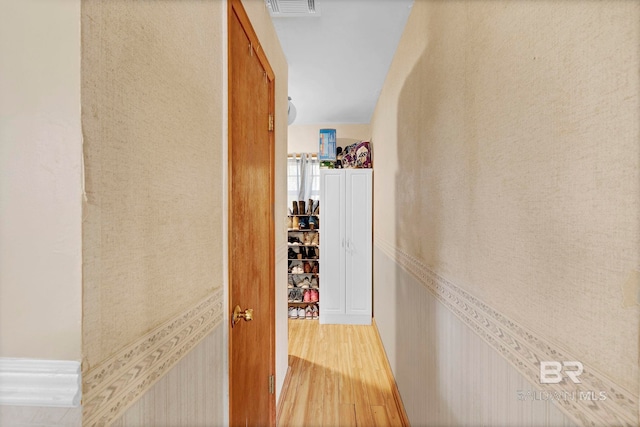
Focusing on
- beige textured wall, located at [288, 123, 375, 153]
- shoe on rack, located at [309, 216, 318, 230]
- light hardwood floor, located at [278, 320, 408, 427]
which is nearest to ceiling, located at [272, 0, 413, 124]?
beige textured wall, located at [288, 123, 375, 153]

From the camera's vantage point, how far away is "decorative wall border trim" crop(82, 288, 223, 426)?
482 millimetres

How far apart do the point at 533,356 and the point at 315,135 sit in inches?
156

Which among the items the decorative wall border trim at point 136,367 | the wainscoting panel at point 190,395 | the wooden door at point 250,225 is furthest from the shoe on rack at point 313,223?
the decorative wall border trim at point 136,367

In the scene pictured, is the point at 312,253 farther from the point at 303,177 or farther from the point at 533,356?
the point at 533,356

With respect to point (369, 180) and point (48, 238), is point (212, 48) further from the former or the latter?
point (369, 180)

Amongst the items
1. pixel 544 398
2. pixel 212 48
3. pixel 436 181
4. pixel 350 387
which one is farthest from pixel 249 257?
pixel 350 387

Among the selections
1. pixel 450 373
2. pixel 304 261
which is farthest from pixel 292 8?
pixel 304 261

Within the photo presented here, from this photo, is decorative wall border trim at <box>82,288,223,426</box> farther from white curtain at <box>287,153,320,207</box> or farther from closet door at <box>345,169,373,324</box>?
white curtain at <box>287,153,320,207</box>

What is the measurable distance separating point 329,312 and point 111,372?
3347mm

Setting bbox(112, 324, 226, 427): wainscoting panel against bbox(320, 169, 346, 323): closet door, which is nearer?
bbox(112, 324, 226, 427): wainscoting panel

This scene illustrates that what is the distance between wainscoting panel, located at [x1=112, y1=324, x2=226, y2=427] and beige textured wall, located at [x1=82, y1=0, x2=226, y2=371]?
137 millimetres

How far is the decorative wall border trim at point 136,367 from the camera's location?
1.58 feet

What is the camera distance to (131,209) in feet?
1.86

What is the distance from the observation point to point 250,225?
1.37 meters
